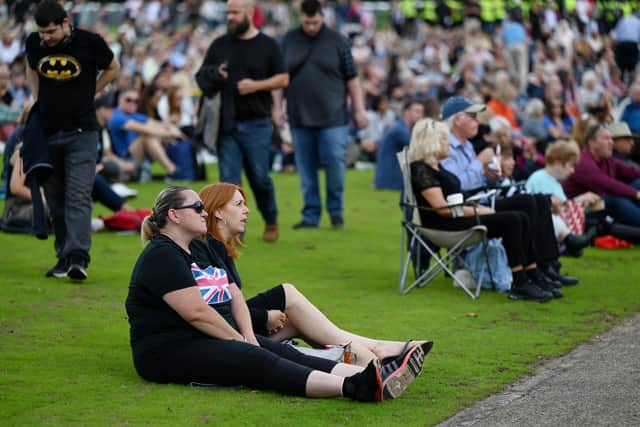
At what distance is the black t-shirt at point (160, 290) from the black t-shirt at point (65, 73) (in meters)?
3.31

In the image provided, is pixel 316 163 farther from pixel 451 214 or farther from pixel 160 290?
pixel 160 290

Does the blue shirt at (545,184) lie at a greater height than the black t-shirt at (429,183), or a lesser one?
lesser

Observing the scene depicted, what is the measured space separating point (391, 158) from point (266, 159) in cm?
564

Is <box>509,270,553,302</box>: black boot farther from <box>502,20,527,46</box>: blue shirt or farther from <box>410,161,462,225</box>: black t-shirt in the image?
<box>502,20,527,46</box>: blue shirt

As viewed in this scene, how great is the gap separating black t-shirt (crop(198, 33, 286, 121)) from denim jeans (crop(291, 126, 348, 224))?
1396 mm

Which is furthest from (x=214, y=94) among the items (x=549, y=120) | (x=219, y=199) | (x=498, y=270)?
(x=549, y=120)

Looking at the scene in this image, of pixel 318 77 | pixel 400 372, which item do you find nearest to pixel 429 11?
pixel 318 77

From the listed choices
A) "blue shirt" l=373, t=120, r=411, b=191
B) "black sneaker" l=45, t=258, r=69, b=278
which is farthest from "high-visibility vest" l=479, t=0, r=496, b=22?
"black sneaker" l=45, t=258, r=69, b=278

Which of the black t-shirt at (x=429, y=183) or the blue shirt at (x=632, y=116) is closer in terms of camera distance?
the black t-shirt at (x=429, y=183)

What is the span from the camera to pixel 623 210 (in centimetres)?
1304

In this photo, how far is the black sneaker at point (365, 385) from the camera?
6180mm

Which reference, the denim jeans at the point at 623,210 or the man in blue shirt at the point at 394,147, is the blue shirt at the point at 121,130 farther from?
the denim jeans at the point at 623,210

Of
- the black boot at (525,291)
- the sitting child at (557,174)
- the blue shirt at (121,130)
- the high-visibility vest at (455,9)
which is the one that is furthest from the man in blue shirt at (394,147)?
the high-visibility vest at (455,9)

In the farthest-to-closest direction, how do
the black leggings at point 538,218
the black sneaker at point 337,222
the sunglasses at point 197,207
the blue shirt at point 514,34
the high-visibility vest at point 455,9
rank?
the high-visibility vest at point 455,9 → the blue shirt at point 514,34 → the black sneaker at point 337,222 → the black leggings at point 538,218 → the sunglasses at point 197,207
